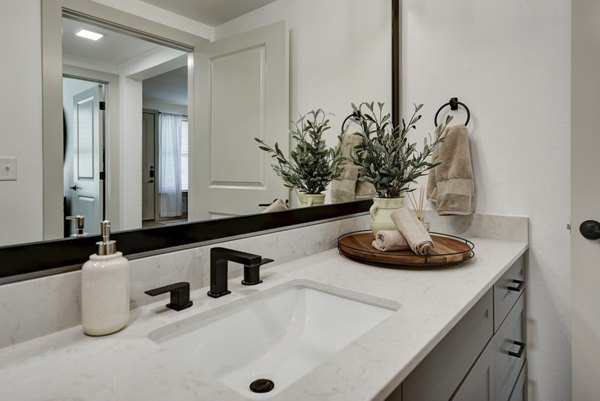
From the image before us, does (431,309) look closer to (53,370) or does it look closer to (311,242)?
(311,242)

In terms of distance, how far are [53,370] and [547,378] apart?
1675mm

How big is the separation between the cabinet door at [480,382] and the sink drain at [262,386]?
15.0 inches

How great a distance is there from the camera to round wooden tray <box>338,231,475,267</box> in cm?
110

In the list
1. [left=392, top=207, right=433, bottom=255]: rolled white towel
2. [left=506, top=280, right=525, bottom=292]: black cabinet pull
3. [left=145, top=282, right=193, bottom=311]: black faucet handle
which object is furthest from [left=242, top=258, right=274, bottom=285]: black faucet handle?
[left=506, top=280, right=525, bottom=292]: black cabinet pull

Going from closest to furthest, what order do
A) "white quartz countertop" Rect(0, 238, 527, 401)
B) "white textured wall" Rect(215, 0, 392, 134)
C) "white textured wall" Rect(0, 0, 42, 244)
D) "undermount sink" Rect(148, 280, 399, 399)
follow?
"white quartz countertop" Rect(0, 238, 527, 401)
"white textured wall" Rect(0, 0, 42, 244)
"undermount sink" Rect(148, 280, 399, 399)
"white textured wall" Rect(215, 0, 392, 134)

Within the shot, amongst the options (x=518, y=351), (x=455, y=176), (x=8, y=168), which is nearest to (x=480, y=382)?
(x=518, y=351)

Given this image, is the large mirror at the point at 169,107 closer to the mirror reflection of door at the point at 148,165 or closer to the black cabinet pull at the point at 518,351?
the mirror reflection of door at the point at 148,165

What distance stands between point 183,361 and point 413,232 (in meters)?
0.84

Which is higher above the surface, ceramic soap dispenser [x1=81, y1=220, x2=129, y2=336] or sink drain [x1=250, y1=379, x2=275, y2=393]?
ceramic soap dispenser [x1=81, y1=220, x2=129, y2=336]

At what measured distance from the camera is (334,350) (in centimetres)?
85

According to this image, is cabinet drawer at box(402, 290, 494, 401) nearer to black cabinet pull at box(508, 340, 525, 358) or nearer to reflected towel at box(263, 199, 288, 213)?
black cabinet pull at box(508, 340, 525, 358)

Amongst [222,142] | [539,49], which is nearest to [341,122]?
[222,142]

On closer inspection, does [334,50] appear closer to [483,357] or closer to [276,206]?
[276,206]

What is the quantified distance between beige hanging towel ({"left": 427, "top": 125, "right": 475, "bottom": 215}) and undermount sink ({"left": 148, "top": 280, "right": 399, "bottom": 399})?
2.61 ft
